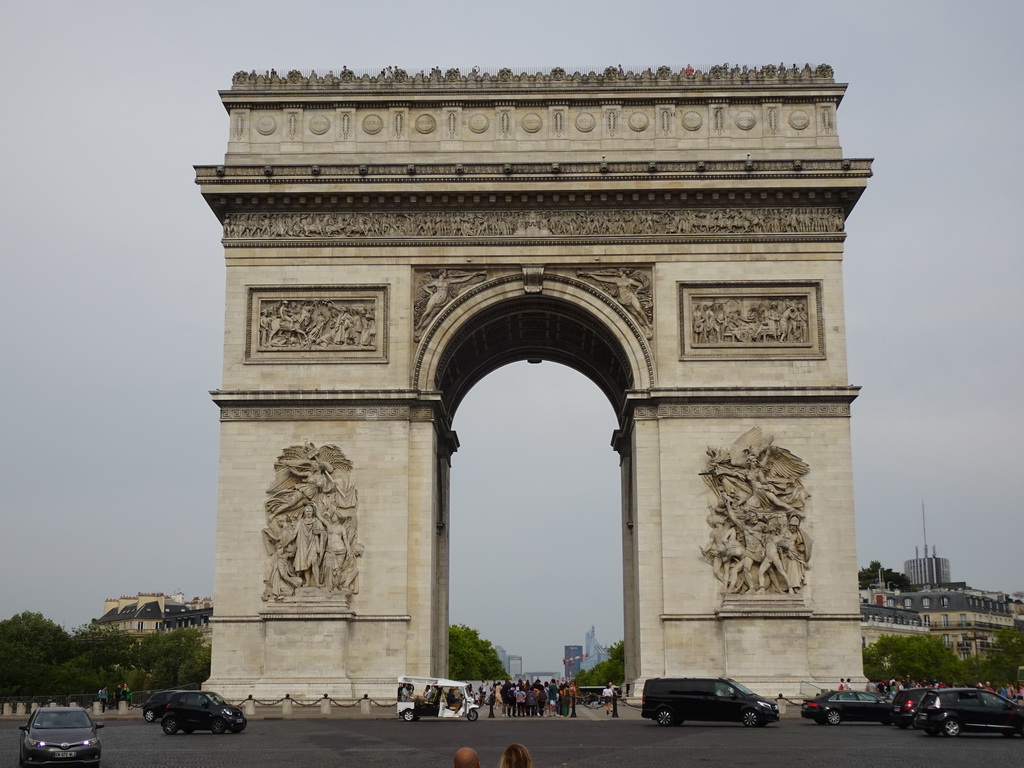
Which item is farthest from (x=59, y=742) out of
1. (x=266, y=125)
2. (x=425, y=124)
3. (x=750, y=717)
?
(x=425, y=124)

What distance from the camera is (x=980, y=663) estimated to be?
293 feet

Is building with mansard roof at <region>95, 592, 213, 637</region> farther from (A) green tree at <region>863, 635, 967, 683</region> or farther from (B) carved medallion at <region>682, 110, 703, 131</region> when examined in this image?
(B) carved medallion at <region>682, 110, 703, 131</region>

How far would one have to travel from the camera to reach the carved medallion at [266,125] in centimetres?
3869

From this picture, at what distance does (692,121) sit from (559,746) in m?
20.8

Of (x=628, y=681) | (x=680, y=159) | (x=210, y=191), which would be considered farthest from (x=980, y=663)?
(x=210, y=191)

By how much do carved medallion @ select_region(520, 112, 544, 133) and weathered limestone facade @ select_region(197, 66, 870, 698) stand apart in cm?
7

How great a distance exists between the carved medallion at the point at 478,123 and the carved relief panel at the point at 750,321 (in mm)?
7611

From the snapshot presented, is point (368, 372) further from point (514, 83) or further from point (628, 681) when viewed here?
point (628, 681)

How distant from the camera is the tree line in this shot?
74.2 metres

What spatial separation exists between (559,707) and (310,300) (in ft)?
48.1

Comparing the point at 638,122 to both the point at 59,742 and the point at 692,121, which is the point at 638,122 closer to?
the point at 692,121

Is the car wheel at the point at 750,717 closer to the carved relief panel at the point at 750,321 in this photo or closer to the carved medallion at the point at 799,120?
the carved relief panel at the point at 750,321

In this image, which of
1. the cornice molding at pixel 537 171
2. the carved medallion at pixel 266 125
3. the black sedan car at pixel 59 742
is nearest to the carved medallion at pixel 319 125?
the carved medallion at pixel 266 125

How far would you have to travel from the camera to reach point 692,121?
127 feet
